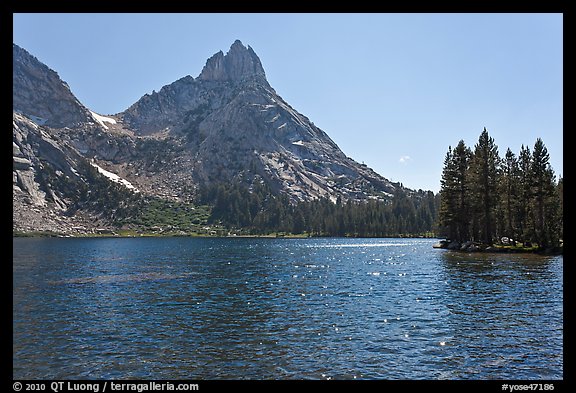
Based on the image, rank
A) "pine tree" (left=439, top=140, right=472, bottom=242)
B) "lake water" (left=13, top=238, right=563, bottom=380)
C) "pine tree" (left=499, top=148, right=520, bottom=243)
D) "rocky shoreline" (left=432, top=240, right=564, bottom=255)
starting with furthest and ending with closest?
"pine tree" (left=439, top=140, right=472, bottom=242), "pine tree" (left=499, top=148, right=520, bottom=243), "rocky shoreline" (left=432, top=240, right=564, bottom=255), "lake water" (left=13, top=238, right=563, bottom=380)

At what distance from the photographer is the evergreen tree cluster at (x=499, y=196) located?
93.2m

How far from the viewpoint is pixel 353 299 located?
A: 47000 millimetres

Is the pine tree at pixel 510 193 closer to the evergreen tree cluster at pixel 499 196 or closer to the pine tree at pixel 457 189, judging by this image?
the evergreen tree cluster at pixel 499 196

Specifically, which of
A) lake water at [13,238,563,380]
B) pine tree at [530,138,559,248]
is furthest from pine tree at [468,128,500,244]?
lake water at [13,238,563,380]

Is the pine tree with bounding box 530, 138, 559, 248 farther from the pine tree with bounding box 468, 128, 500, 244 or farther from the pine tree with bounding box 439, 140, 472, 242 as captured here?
the pine tree with bounding box 439, 140, 472, 242

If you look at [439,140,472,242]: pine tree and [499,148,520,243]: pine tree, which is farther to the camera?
[439,140,472,242]: pine tree

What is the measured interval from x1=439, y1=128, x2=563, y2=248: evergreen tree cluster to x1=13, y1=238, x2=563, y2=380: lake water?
3545 centimetres

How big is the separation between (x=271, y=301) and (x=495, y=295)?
26.5 metres

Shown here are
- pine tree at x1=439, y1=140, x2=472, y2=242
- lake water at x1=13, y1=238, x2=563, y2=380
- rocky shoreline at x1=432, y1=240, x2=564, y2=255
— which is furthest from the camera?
pine tree at x1=439, y1=140, x2=472, y2=242

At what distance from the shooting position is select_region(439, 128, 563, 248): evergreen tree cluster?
9325 cm
